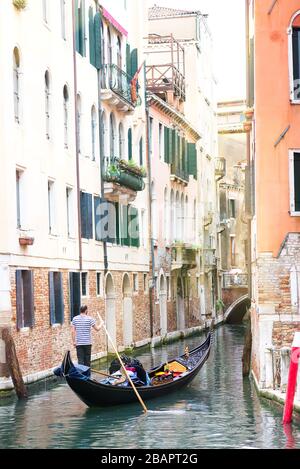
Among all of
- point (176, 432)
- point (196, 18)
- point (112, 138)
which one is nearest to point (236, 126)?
point (196, 18)

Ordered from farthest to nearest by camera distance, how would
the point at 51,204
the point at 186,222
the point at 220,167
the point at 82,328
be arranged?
the point at 220,167, the point at 186,222, the point at 51,204, the point at 82,328

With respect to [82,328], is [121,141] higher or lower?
higher

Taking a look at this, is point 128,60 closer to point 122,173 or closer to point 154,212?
point 122,173

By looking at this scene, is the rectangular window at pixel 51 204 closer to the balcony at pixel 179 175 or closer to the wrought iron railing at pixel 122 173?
the wrought iron railing at pixel 122 173

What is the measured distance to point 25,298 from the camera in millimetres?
18938

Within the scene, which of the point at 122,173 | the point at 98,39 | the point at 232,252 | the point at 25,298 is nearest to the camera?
the point at 25,298

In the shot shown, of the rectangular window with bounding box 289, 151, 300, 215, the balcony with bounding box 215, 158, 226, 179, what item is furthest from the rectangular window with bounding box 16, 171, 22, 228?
the balcony with bounding box 215, 158, 226, 179

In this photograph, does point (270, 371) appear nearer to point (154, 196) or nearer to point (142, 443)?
point (142, 443)

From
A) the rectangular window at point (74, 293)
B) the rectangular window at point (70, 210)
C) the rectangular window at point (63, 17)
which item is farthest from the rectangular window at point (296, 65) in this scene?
the rectangular window at point (74, 293)

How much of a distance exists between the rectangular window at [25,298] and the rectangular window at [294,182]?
4.55 m

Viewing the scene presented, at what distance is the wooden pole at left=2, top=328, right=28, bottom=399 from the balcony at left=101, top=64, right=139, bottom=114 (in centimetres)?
926

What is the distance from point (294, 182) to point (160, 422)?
4.03 metres

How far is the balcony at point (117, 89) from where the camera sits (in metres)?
25.4

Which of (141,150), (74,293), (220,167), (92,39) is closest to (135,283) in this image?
(141,150)
